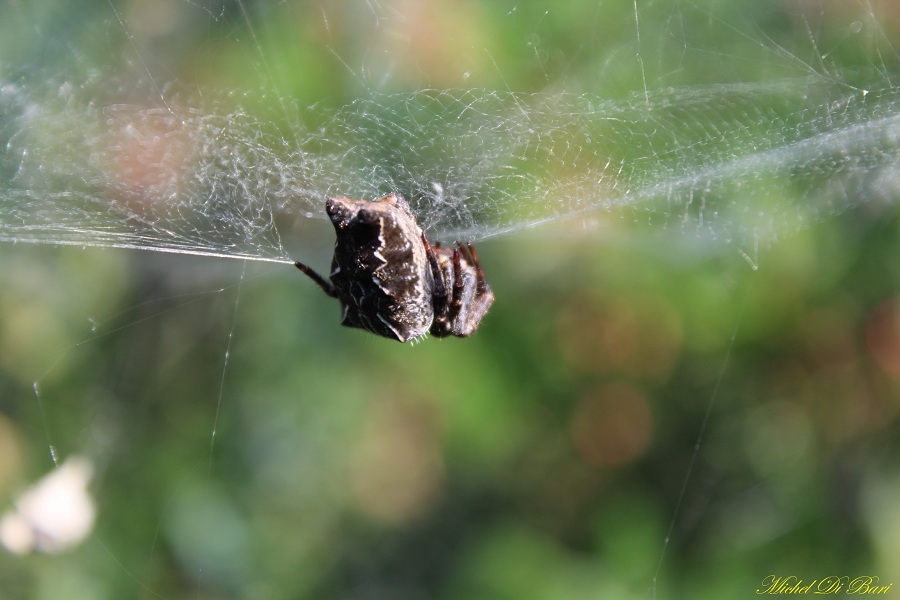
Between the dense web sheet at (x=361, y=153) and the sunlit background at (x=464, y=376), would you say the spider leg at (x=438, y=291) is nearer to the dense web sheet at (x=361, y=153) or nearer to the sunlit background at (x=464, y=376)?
the dense web sheet at (x=361, y=153)

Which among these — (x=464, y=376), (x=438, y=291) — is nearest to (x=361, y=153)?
(x=438, y=291)

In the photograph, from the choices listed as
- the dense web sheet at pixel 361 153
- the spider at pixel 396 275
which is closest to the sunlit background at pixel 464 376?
the dense web sheet at pixel 361 153

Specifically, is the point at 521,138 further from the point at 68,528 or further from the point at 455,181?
the point at 68,528

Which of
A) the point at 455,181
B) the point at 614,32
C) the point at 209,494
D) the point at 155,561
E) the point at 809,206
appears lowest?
the point at 155,561

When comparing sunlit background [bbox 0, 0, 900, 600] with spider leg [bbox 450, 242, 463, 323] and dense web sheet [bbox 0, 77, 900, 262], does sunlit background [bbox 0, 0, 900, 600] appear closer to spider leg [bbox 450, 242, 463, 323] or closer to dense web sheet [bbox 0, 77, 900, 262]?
dense web sheet [bbox 0, 77, 900, 262]

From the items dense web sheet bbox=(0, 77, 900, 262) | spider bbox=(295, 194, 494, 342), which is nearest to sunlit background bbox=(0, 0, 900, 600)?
dense web sheet bbox=(0, 77, 900, 262)

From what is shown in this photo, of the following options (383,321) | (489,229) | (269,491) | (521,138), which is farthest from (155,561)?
(521,138)

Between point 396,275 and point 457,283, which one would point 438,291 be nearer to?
point 457,283
